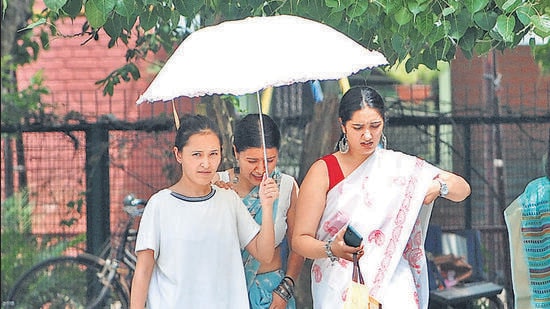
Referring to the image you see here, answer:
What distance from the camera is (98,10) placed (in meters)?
4.40

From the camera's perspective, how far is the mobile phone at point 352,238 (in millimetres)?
4227

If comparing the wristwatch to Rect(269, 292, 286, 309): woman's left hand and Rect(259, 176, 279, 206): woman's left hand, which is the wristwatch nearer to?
Rect(259, 176, 279, 206): woman's left hand

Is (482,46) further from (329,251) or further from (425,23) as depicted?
(329,251)

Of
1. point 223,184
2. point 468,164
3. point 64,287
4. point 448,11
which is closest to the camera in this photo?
point 448,11

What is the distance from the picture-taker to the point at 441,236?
7102 millimetres

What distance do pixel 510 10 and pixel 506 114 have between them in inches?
127

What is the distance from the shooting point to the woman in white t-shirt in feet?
14.5

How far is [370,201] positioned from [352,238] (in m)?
0.34

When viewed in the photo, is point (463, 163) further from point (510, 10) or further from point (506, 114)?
point (510, 10)

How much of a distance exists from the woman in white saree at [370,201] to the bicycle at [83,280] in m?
2.87

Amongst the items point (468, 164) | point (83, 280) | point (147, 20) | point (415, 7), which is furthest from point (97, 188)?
point (415, 7)

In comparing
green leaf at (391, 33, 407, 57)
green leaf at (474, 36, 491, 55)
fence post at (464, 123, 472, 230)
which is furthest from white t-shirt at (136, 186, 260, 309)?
fence post at (464, 123, 472, 230)

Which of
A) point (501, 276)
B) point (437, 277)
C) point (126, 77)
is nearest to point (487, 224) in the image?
point (501, 276)

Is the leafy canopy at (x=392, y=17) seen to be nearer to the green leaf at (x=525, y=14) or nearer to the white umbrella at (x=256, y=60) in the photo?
the green leaf at (x=525, y=14)
